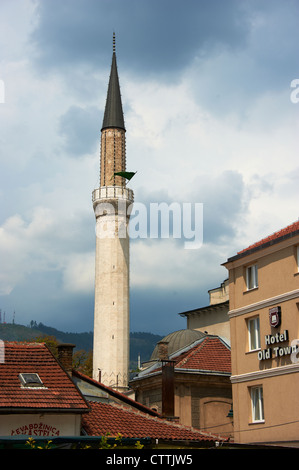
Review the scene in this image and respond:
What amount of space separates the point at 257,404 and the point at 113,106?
152 feet

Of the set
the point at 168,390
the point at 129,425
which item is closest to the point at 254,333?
the point at 168,390

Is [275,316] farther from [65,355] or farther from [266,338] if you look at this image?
[65,355]

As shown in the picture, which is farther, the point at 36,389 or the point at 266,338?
the point at 266,338

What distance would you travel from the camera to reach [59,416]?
24.0 metres

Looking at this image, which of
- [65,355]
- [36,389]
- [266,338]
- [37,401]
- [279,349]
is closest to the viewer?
[37,401]

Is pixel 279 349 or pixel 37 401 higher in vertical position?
pixel 279 349

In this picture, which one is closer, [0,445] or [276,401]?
[0,445]

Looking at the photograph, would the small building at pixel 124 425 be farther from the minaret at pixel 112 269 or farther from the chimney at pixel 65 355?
the minaret at pixel 112 269

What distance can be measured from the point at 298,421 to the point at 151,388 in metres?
16.4

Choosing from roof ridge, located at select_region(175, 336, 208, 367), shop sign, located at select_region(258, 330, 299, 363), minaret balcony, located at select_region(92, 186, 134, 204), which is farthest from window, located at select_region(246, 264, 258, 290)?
minaret balcony, located at select_region(92, 186, 134, 204)

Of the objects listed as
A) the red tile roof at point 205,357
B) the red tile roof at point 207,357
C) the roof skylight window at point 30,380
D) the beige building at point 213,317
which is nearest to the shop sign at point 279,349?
the roof skylight window at point 30,380

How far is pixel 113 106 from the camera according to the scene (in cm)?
6925
